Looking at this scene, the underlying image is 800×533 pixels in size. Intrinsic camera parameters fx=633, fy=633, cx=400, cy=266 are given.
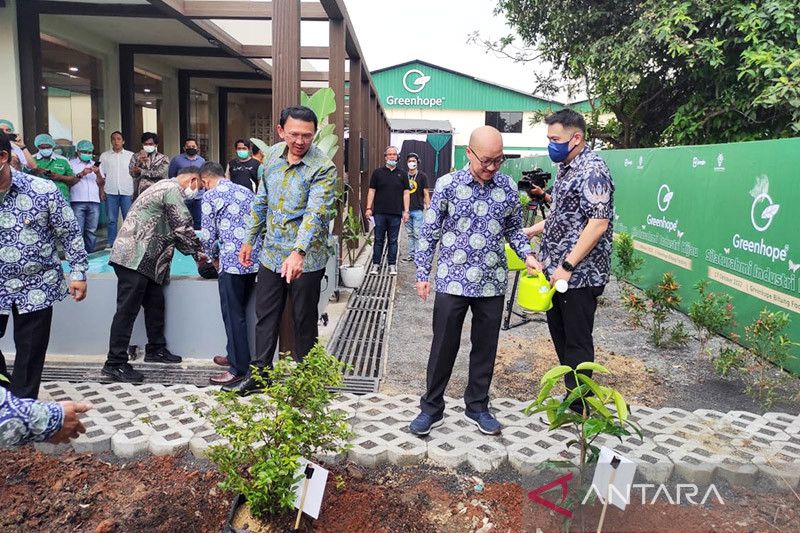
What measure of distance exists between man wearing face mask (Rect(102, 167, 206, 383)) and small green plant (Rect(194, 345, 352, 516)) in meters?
2.05

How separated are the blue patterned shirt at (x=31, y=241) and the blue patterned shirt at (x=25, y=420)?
5.33 ft

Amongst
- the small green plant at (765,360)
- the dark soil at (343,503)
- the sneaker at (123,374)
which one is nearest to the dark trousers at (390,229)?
the small green plant at (765,360)

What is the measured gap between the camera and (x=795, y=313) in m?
5.07

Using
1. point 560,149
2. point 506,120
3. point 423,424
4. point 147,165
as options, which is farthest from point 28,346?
point 506,120

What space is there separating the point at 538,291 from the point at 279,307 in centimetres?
164

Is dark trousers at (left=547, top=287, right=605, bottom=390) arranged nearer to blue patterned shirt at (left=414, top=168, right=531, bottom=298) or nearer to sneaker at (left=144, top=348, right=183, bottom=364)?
blue patterned shirt at (left=414, top=168, right=531, bottom=298)

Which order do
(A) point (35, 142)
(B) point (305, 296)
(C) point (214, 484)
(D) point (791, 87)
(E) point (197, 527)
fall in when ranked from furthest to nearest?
(D) point (791, 87) < (A) point (35, 142) < (B) point (305, 296) < (C) point (214, 484) < (E) point (197, 527)

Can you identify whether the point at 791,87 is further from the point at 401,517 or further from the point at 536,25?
the point at 401,517

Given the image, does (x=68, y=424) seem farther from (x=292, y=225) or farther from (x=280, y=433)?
(x=292, y=225)

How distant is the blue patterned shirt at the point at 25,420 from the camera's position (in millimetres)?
1941

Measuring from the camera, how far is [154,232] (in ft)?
14.8

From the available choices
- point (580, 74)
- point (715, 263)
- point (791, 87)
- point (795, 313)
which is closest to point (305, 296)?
point (795, 313)

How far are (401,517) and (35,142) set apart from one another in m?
6.94

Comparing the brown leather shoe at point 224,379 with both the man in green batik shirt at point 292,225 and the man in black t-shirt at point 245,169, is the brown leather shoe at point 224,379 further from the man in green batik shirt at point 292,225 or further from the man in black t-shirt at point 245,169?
the man in black t-shirt at point 245,169
